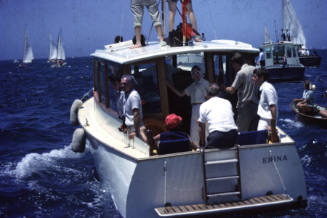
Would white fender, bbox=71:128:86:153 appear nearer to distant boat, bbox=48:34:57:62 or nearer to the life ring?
the life ring

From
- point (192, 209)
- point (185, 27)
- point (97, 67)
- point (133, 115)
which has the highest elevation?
point (185, 27)

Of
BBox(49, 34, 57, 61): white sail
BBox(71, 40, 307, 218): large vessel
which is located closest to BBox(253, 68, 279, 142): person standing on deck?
BBox(71, 40, 307, 218): large vessel

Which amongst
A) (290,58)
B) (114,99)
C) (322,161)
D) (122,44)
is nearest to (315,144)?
(322,161)

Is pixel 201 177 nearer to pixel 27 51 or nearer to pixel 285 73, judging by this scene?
pixel 285 73

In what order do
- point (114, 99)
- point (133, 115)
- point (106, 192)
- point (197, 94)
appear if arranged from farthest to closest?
1. point (106, 192)
2. point (114, 99)
3. point (197, 94)
4. point (133, 115)

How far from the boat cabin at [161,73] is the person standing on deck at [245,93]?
43cm

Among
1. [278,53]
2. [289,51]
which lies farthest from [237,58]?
[289,51]

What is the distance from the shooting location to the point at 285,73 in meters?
33.7

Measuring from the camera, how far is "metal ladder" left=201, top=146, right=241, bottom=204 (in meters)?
5.37

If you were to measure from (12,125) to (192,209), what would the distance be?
1338cm

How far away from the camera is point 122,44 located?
9.86 m

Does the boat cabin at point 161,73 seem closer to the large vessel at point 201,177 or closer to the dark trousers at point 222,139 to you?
the large vessel at point 201,177

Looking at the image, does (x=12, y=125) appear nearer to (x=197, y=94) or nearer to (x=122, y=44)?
(x=122, y=44)

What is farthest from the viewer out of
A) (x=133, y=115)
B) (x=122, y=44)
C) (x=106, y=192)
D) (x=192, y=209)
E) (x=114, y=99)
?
(x=122, y=44)
